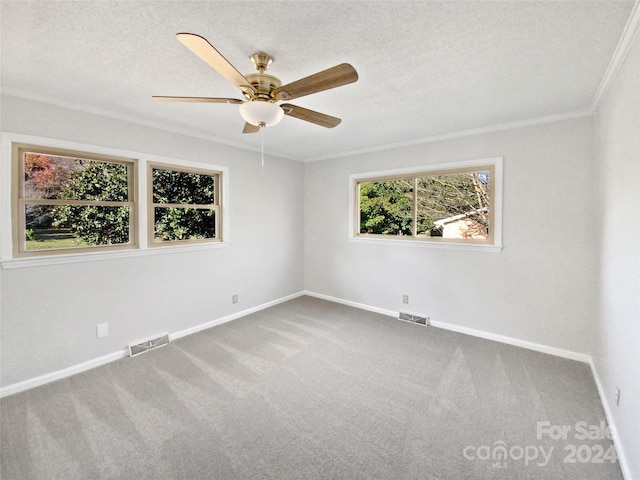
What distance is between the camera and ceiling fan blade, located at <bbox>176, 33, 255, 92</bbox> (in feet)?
4.02

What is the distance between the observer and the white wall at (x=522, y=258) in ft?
9.10

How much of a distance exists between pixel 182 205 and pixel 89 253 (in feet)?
3.57

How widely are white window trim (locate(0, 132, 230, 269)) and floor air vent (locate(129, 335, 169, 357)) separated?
3.18 feet

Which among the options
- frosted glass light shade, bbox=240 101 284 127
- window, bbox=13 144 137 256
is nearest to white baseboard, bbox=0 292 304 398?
window, bbox=13 144 137 256

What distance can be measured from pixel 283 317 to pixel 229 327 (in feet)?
2.48

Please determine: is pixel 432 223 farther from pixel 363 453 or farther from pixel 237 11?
pixel 237 11

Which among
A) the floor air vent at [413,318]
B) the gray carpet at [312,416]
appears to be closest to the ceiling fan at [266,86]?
the gray carpet at [312,416]

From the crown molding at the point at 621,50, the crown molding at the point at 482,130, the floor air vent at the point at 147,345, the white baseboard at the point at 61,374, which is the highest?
the crown molding at the point at 482,130

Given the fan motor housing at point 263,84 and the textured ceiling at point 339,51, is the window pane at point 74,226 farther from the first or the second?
the fan motor housing at point 263,84

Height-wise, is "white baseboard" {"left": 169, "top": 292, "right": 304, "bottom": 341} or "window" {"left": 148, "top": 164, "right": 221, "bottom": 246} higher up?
"window" {"left": 148, "top": 164, "right": 221, "bottom": 246}

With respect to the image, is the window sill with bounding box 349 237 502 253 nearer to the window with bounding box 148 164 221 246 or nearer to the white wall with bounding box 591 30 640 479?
the white wall with bounding box 591 30 640 479

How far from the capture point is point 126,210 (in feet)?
9.94

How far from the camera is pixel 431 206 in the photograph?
12.4 ft

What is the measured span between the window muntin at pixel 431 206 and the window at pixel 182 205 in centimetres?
220
